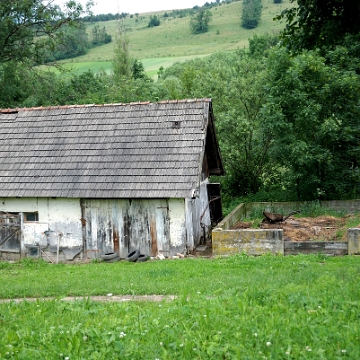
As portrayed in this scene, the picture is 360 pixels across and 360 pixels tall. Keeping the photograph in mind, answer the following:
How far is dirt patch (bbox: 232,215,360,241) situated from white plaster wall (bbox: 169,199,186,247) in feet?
9.82

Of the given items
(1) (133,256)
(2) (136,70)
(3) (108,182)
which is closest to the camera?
(1) (133,256)

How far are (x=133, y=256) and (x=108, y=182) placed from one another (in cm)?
281

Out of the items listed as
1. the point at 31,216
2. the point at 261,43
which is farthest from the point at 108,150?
the point at 261,43

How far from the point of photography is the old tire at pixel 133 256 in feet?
59.4

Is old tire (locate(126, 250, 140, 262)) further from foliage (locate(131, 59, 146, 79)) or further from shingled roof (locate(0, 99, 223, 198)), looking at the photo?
foliage (locate(131, 59, 146, 79))

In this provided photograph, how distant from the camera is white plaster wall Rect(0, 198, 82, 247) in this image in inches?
765

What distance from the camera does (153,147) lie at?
64.3ft

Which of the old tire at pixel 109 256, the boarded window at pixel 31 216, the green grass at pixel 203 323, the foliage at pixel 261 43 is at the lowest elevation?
the old tire at pixel 109 256

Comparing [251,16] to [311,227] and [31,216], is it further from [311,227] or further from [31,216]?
[31,216]

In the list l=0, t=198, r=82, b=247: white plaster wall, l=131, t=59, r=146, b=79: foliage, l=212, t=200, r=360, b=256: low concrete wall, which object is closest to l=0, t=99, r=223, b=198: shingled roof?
l=0, t=198, r=82, b=247: white plaster wall

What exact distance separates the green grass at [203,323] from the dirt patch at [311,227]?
6.66 metres

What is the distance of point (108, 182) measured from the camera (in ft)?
62.1

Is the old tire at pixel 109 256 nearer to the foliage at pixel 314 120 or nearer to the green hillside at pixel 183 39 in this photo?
the foliage at pixel 314 120

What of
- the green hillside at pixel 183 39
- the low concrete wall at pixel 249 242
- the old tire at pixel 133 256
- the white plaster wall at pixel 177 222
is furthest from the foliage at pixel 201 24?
the low concrete wall at pixel 249 242
